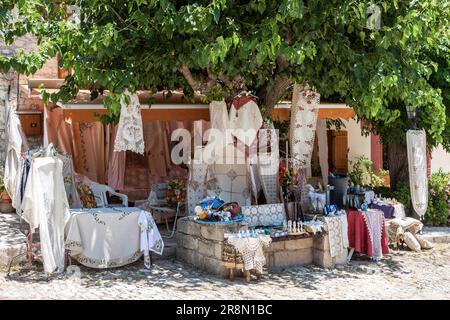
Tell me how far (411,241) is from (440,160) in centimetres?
790

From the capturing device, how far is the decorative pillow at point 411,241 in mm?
10250

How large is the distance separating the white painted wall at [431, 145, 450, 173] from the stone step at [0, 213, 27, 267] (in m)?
12.2

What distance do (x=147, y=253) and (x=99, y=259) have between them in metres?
0.69

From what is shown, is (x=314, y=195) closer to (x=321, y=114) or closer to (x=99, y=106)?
(x=321, y=114)

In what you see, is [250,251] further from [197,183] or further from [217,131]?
[217,131]

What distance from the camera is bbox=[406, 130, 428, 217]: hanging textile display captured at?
10.6 m

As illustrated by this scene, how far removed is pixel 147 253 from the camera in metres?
8.41

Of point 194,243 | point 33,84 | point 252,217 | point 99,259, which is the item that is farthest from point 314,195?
point 33,84

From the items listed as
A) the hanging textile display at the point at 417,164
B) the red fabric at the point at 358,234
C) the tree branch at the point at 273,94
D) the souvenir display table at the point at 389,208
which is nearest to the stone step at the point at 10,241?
the tree branch at the point at 273,94

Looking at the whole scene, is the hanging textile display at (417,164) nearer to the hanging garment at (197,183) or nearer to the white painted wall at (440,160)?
the hanging garment at (197,183)

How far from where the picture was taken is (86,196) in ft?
31.7

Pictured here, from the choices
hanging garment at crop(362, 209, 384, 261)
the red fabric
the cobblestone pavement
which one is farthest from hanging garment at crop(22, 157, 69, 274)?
hanging garment at crop(362, 209, 384, 261)

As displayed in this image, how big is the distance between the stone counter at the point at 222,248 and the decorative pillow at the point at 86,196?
5.40 ft

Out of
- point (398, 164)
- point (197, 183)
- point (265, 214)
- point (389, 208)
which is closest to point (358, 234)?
point (389, 208)
